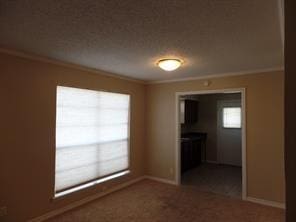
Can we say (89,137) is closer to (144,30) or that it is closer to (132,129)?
(132,129)

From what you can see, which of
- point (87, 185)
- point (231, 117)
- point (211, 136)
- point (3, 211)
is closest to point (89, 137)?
point (87, 185)

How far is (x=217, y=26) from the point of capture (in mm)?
1961

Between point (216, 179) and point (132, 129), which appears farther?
point (216, 179)

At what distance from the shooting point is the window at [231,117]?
21.4ft

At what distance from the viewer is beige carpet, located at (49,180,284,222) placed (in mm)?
3107

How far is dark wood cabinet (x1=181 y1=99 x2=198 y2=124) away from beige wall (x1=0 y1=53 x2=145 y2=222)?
377 centimetres

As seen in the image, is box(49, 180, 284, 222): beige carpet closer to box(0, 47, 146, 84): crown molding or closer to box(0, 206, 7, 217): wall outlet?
box(0, 206, 7, 217): wall outlet

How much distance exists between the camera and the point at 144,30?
2047mm

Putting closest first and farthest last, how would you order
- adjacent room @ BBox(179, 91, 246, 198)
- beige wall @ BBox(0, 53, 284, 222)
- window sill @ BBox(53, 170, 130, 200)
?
beige wall @ BBox(0, 53, 284, 222)
window sill @ BBox(53, 170, 130, 200)
adjacent room @ BBox(179, 91, 246, 198)

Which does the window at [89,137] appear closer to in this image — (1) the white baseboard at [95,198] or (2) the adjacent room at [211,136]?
(1) the white baseboard at [95,198]

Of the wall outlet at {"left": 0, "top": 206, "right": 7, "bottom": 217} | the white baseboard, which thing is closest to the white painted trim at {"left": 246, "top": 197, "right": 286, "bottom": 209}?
the white baseboard

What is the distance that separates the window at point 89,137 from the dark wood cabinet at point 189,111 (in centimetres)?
232

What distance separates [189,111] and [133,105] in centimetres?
259

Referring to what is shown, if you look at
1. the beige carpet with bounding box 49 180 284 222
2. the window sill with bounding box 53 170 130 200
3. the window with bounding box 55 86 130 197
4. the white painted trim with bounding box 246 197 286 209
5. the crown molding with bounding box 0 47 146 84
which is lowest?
the beige carpet with bounding box 49 180 284 222
